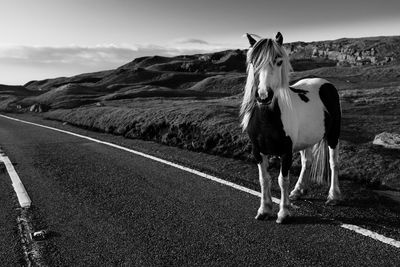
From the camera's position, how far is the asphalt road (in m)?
5.07

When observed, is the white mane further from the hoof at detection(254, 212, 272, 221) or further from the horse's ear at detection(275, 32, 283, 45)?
the hoof at detection(254, 212, 272, 221)

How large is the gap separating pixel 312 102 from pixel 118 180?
15.2 feet

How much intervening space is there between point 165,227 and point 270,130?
223cm

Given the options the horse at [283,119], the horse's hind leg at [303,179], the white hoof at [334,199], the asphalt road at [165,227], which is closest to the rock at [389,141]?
the horse at [283,119]

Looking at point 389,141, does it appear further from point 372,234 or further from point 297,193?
point 372,234

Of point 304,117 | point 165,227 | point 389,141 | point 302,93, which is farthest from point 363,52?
point 165,227

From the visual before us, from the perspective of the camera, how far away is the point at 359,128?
46.1ft

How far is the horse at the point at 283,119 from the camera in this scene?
5.87 metres

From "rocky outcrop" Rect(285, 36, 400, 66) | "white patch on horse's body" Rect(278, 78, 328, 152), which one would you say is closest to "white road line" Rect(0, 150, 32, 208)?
"white patch on horse's body" Rect(278, 78, 328, 152)

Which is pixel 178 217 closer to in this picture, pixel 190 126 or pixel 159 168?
pixel 159 168

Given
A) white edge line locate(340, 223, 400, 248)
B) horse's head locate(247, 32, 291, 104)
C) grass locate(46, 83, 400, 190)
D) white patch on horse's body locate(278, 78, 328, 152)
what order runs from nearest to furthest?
white edge line locate(340, 223, 400, 248), horse's head locate(247, 32, 291, 104), white patch on horse's body locate(278, 78, 328, 152), grass locate(46, 83, 400, 190)

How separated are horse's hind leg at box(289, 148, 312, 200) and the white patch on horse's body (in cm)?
86

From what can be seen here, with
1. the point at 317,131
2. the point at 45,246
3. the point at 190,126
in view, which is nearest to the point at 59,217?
the point at 45,246

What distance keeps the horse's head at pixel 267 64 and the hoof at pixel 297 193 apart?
7.81 ft
